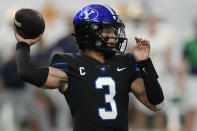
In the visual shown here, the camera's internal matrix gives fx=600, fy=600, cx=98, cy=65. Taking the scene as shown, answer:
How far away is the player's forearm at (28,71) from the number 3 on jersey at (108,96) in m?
0.36

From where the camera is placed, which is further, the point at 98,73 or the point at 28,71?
the point at 98,73

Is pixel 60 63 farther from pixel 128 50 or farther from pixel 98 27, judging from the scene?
pixel 128 50

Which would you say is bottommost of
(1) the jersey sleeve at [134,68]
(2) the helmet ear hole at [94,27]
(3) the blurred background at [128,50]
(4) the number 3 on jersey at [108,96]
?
(3) the blurred background at [128,50]

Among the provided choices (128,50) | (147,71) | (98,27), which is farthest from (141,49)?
(128,50)

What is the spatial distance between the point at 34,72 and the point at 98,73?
17.4 inches

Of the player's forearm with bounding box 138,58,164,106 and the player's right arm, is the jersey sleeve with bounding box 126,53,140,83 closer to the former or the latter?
the player's forearm with bounding box 138,58,164,106

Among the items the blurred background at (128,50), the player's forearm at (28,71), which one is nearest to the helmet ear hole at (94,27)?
the player's forearm at (28,71)

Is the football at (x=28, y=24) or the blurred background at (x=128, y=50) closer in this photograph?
the football at (x=28, y=24)

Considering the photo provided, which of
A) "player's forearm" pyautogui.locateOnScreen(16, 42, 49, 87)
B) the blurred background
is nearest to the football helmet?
"player's forearm" pyautogui.locateOnScreen(16, 42, 49, 87)

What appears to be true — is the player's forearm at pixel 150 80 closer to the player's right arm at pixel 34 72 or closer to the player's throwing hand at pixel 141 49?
the player's throwing hand at pixel 141 49

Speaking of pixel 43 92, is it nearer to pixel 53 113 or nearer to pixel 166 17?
pixel 53 113

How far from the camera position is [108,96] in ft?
13.0

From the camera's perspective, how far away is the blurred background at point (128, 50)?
355 inches

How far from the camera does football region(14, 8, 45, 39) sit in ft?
13.3
